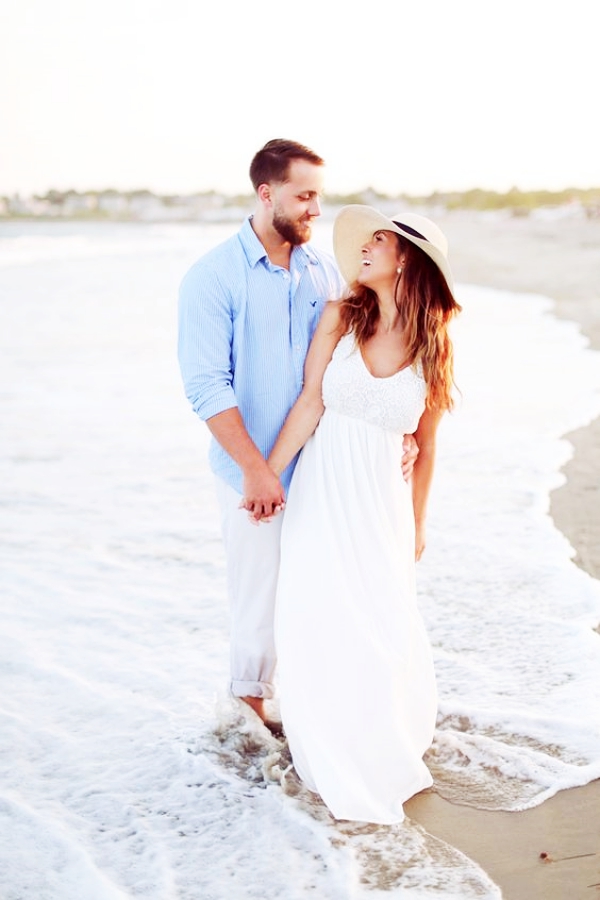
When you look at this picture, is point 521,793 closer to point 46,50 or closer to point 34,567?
point 34,567

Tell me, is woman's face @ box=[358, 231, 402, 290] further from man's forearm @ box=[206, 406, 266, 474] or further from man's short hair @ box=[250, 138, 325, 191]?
man's forearm @ box=[206, 406, 266, 474]

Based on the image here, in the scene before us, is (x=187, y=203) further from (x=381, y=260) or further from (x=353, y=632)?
(x=353, y=632)

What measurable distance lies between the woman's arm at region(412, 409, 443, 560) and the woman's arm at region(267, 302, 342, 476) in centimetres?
34

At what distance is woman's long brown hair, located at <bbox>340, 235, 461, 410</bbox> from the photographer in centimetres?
293

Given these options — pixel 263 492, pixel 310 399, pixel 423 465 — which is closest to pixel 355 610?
pixel 263 492

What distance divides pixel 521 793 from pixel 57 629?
2203 mm

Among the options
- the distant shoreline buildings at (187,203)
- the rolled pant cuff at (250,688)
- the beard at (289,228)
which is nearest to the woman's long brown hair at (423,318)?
the beard at (289,228)

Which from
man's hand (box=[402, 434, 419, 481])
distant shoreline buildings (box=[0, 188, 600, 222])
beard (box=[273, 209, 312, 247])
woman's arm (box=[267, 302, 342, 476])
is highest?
distant shoreline buildings (box=[0, 188, 600, 222])

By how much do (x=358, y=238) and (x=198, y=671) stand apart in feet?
6.19

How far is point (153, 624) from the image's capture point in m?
4.36

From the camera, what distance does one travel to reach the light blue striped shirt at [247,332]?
3004 millimetres

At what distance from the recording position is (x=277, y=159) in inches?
118

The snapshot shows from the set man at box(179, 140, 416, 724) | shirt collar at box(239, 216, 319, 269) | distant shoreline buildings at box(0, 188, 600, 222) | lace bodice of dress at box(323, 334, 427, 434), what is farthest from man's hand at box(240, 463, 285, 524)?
distant shoreline buildings at box(0, 188, 600, 222)

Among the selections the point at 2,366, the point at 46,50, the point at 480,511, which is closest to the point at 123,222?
the point at 46,50
